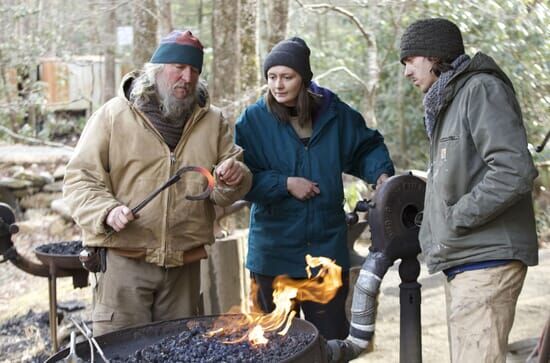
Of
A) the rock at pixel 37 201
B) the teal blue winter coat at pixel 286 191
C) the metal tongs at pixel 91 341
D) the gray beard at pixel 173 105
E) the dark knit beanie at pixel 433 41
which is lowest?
the rock at pixel 37 201

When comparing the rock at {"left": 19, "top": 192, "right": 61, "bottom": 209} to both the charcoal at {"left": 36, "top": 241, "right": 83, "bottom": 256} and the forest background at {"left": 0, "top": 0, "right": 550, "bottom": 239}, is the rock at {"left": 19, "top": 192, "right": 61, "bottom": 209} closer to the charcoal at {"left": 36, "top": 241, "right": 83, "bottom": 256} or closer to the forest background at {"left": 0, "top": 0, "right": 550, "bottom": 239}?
the forest background at {"left": 0, "top": 0, "right": 550, "bottom": 239}

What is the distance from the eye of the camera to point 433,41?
2.97 metres

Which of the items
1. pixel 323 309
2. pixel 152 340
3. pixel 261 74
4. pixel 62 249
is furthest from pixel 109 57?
pixel 152 340

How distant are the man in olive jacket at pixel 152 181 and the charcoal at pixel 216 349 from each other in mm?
372

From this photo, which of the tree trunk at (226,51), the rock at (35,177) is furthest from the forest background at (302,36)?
the rock at (35,177)

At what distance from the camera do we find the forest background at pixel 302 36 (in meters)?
7.40

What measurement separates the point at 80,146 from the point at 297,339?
1288 mm

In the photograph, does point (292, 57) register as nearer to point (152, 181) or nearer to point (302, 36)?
point (152, 181)

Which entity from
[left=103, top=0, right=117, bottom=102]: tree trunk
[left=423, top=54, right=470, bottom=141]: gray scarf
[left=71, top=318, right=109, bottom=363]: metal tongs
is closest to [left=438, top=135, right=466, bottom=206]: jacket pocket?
[left=423, top=54, right=470, bottom=141]: gray scarf

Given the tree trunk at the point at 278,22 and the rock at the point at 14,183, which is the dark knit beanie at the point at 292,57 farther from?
the rock at the point at 14,183

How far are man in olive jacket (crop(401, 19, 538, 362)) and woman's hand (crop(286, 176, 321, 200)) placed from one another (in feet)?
2.89

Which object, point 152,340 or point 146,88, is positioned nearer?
point 152,340

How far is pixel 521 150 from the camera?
106 inches

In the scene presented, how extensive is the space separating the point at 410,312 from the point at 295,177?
87 cm
